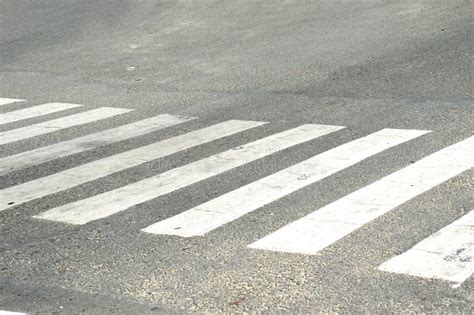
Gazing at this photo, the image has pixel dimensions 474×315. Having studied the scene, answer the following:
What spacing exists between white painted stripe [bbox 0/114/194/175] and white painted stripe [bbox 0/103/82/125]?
159 cm

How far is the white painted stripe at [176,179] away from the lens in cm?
762

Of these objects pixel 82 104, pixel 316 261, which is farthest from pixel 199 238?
pixel 82 104

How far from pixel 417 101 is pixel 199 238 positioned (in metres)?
5.32

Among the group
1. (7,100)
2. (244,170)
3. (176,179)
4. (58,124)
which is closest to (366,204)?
(244,170)

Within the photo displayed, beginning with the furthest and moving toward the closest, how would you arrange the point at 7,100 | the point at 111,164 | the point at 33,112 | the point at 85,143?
the point at 7,100
the point at 33,112
the point at 85,143
the point at 111,164

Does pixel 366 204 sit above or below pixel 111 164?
below

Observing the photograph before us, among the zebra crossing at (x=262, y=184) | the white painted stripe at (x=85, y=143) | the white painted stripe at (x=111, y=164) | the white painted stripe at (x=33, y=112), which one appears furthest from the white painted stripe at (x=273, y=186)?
the white painted stripe at (x=33, y=112)

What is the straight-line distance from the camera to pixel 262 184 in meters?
8.17

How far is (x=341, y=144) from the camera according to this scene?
31.2 ft

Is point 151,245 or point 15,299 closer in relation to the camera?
point 15,299

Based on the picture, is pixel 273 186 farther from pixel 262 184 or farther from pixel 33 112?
pixel 33 112

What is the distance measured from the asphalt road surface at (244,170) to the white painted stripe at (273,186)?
0.03 m

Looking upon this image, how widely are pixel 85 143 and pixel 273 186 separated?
9.57 ft

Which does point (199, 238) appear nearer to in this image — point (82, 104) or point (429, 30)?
point (82, 104)
